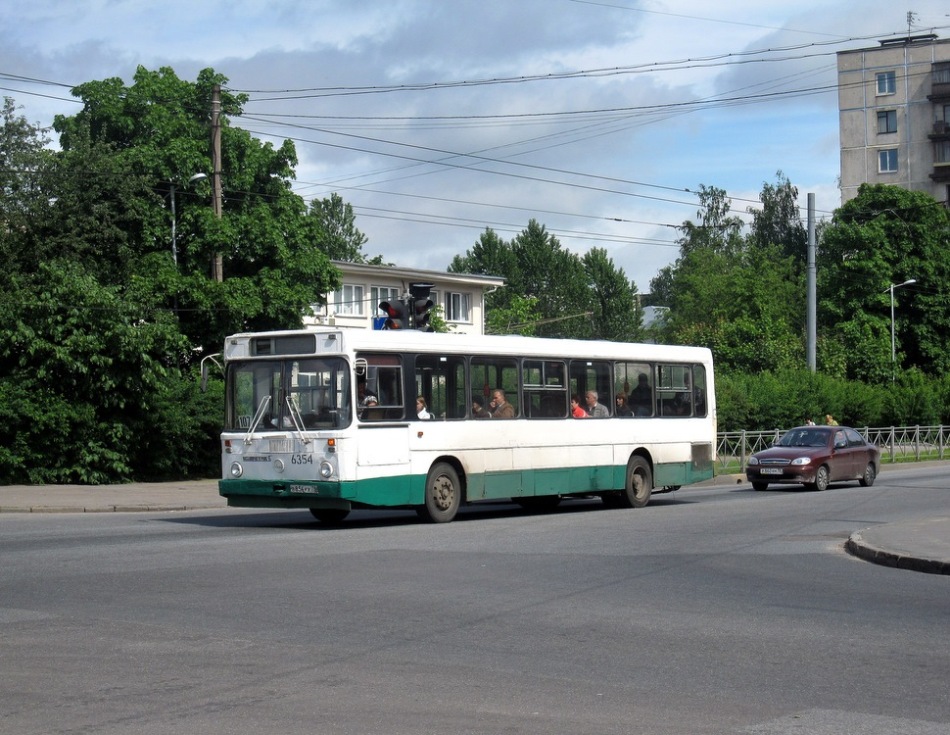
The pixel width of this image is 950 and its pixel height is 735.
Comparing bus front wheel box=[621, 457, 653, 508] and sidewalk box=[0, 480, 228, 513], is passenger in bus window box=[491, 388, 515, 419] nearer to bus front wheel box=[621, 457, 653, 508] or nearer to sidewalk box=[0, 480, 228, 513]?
bus front wheel box=[621, 457, 653, 508]

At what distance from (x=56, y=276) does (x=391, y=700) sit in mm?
23420

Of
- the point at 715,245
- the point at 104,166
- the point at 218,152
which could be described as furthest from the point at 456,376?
the point at 715,245

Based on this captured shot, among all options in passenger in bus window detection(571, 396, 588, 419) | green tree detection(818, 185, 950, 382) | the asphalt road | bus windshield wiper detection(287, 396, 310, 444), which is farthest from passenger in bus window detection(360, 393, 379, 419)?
green tree detection(818, 185, 950, 382)

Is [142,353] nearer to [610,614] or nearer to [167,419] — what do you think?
[167,419]

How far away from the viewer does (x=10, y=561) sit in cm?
1362

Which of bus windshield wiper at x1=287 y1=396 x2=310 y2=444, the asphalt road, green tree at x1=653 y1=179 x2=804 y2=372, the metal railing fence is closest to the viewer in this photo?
the asphalt road

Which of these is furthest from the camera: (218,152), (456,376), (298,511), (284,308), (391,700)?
(284,308)

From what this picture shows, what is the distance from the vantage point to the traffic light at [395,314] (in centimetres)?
2394

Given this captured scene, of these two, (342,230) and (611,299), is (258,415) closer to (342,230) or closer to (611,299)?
(342,230)

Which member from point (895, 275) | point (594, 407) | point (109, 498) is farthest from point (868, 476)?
point (895, 275)

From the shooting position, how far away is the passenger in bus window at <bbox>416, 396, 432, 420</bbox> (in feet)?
63.4

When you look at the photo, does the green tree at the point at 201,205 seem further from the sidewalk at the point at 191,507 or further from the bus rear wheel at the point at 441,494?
the bus rear wheel at the point at 441,494

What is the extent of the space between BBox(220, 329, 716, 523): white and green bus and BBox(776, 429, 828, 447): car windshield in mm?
7439

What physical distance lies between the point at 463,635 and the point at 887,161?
89.9 m
